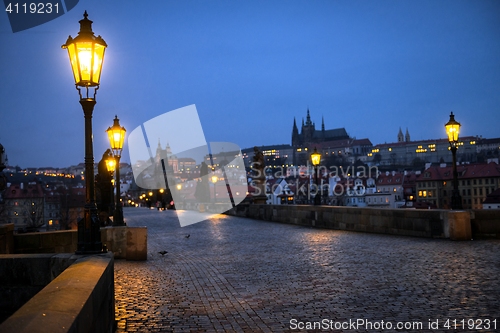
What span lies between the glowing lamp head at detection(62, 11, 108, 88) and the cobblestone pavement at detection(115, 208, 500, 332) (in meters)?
3.00

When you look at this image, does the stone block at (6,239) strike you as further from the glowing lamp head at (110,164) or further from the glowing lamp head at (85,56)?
the glowing lamp head at (110,164)

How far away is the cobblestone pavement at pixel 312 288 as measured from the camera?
565 cm

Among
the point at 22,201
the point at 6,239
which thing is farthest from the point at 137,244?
the point at 22,201

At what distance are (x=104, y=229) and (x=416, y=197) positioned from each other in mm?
102660

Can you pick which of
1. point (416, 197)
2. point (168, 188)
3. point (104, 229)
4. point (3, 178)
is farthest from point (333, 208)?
point (416, 197)

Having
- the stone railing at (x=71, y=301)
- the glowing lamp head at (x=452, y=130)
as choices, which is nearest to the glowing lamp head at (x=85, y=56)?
the stone railing at (x=71, y=301)

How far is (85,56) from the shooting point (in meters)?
6.73

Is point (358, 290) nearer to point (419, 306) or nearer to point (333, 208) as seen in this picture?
point (419, 306)

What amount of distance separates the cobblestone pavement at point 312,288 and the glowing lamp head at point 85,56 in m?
3.00

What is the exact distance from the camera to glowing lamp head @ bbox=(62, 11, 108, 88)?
671 centimetres

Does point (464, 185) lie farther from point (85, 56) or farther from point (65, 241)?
point (85, 56)

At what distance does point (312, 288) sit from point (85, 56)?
14.9ft

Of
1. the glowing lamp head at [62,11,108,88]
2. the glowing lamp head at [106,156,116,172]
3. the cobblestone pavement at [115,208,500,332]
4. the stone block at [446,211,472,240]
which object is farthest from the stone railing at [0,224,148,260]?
the glowing lamp head at [106,156,116,172]

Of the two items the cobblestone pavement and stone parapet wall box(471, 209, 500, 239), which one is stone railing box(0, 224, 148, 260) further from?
stone parapet wall box(471, 209, 500, 239)
